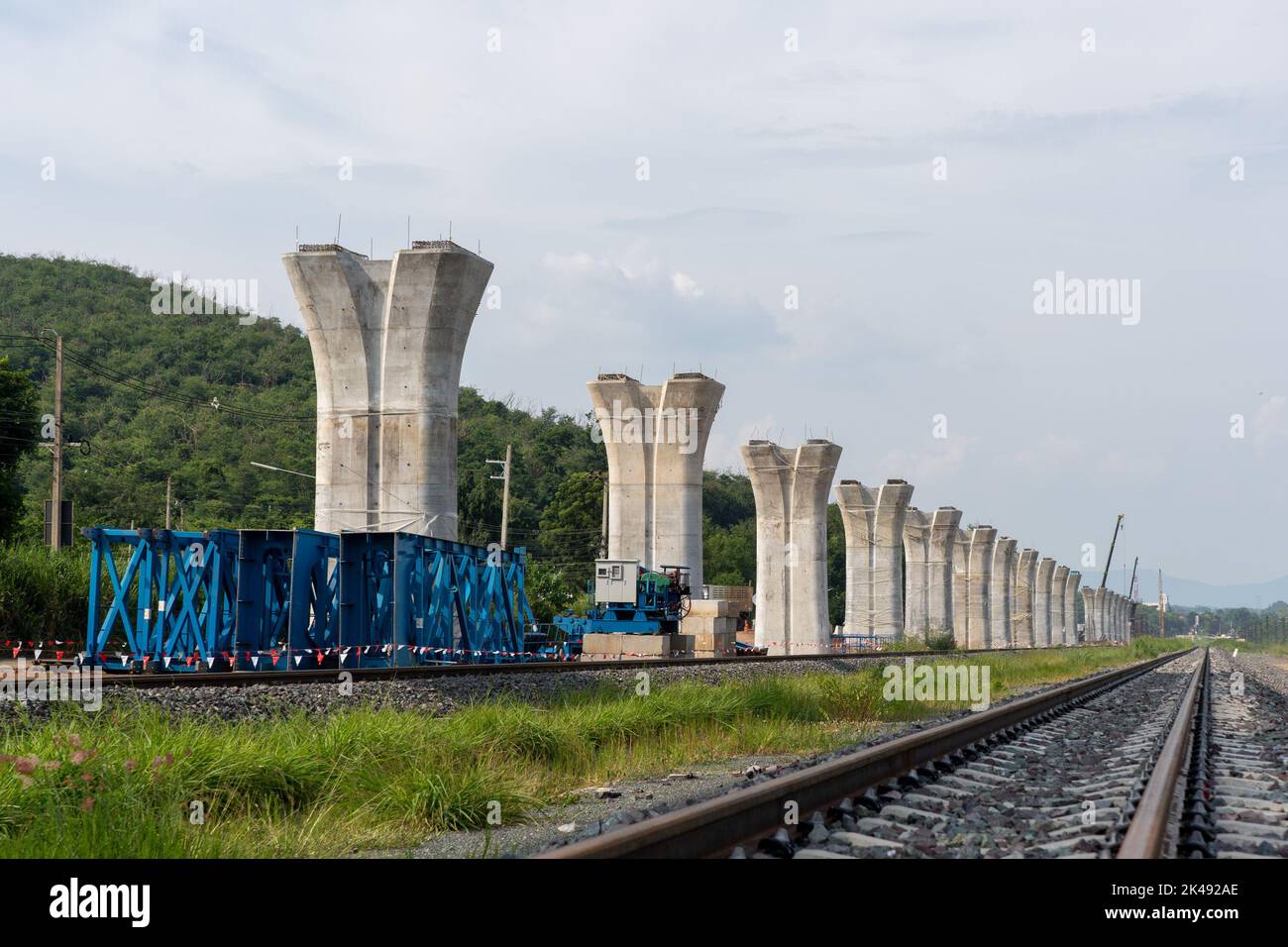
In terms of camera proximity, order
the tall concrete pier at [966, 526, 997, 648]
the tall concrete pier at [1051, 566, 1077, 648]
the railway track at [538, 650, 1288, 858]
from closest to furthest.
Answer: the railway track at [538, 650, 1288, 858] → the tall concrete pier at [966, 526, 997, 648] → the tall concrete pier at [1051, 566, 1077, 648]

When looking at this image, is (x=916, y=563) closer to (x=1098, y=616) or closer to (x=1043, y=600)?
(x=1043, y=600)

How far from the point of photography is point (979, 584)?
284ft

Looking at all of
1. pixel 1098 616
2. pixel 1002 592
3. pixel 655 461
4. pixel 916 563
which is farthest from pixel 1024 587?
pixel 655 461

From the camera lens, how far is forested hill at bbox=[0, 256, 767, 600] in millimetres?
79625

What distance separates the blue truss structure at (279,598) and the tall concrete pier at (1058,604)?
10731cm

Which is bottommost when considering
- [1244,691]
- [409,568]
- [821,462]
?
[1244,691]

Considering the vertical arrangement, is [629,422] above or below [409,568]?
above

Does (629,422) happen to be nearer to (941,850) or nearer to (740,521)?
(941,850)

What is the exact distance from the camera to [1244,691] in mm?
32781

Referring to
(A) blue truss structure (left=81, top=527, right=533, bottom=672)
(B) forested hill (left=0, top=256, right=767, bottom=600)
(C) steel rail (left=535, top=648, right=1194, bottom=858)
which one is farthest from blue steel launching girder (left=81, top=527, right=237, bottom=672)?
(B) forested hill (left=0, top=256, right=767, bottom=600)

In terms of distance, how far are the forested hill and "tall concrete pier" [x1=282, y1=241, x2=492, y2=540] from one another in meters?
45.6

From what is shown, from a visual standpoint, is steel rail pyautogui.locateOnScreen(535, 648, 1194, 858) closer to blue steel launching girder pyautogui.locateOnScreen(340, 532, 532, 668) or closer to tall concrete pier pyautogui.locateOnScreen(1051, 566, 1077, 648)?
blue steel launching girder pyautogui.locateOnScreen(340, 532, 532, 668)

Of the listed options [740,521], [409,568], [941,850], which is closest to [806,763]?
[941,850]
